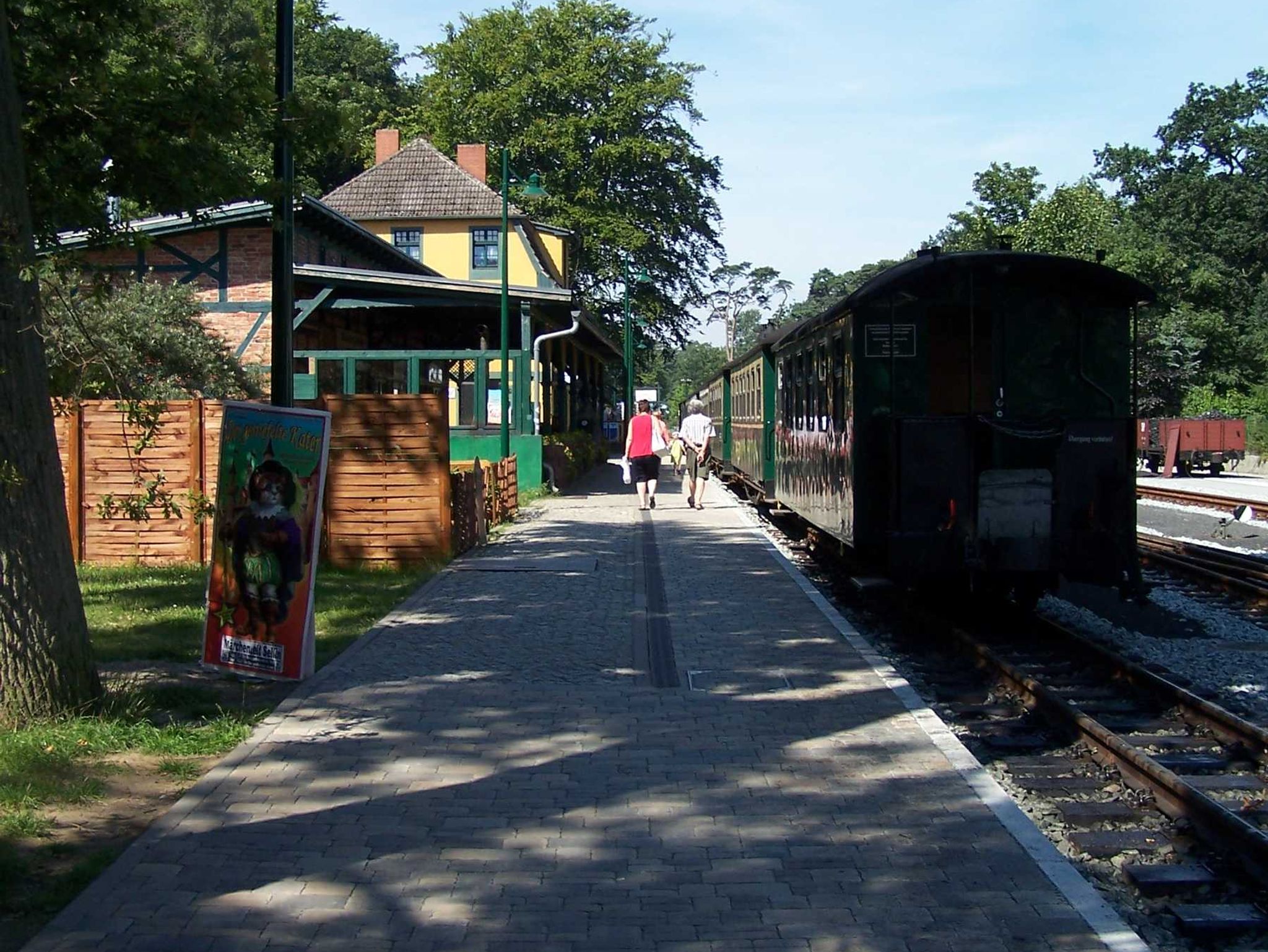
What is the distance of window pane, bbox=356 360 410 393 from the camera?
27766mm

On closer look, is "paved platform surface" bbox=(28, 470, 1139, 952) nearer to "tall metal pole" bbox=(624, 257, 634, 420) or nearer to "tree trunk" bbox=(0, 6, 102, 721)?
"tree trunk" bbox=(0, 6, 102, 721)

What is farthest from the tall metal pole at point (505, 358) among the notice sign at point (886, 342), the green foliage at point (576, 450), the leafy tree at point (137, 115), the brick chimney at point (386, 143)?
the brick chimney at point (386, 143)

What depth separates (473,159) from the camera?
171 feet

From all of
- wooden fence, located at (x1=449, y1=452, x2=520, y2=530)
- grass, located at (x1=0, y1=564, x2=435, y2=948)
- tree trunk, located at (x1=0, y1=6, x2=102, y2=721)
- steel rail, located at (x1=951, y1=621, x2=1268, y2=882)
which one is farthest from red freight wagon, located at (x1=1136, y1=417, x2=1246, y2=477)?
tree trunk, located at (x1=0, y1=6, x2=102, y2=721)

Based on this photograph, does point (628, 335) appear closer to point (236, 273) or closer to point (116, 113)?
point (236, 273)

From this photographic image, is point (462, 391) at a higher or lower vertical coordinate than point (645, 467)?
higher

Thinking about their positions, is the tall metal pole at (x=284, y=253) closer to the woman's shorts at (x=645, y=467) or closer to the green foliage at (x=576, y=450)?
the woman's shorts at (x=645, y=467)

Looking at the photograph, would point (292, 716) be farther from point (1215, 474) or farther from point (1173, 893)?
point (1215, 474)

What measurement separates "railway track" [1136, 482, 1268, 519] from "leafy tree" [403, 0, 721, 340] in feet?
88.3

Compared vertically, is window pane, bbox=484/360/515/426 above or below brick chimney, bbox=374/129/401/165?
below

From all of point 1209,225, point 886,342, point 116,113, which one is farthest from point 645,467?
point 1209,225

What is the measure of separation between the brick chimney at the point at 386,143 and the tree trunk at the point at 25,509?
4941 cm

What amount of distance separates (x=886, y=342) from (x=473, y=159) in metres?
43.3

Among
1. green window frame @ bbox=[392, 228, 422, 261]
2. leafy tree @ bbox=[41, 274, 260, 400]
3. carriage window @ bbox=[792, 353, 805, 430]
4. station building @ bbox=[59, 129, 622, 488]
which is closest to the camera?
carriage window @ bbox=[792, 353, 805, 430]
